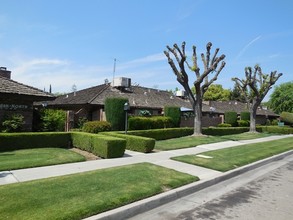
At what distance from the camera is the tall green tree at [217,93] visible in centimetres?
7612

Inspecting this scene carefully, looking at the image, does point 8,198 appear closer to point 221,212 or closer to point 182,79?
point 221,212

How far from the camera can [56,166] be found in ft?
31.9

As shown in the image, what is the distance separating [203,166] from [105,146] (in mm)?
4113

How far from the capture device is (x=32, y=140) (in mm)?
13508

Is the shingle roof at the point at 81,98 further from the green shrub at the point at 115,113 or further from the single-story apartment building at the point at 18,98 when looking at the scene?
the single-story apartment building at the point at 18,98

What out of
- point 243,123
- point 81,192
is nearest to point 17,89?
point 81,192

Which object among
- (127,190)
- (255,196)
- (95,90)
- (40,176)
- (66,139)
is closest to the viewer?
(127,190)

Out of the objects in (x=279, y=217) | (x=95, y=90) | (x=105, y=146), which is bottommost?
(x=279, y=217)

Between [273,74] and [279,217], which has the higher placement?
[273,74]

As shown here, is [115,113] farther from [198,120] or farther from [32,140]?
[32,140]

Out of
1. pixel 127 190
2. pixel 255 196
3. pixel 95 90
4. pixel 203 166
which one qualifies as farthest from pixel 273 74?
pixel 127 190

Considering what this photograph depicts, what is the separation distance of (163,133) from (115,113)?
402 centimetres

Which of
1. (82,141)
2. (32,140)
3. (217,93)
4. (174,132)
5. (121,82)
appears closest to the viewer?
(32,140)

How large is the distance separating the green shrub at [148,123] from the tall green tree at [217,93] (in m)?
52.4
